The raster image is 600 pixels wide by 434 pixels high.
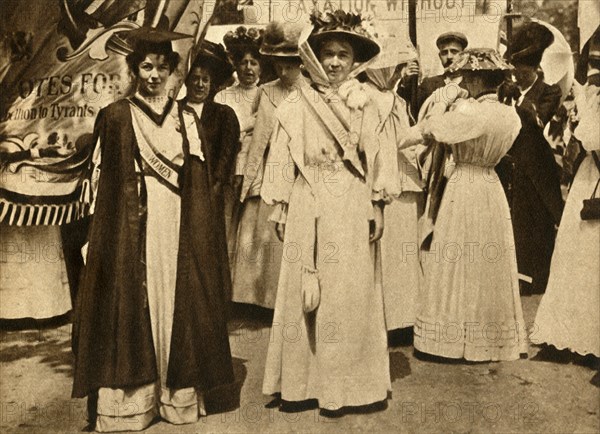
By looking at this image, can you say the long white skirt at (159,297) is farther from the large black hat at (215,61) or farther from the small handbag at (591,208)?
the small handbag at (591,208)

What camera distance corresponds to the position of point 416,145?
3.13m

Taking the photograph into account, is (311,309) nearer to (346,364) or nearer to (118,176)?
(346,364)

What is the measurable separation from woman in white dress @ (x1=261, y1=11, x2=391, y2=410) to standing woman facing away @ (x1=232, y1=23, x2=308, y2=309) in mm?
124

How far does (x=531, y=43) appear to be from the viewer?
3.11 meters

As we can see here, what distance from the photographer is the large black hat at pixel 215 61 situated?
3135mm

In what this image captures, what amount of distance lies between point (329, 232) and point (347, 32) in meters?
0.84

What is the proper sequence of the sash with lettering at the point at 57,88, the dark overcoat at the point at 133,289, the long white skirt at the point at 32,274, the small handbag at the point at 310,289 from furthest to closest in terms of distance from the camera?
the long white skirt at the point at 32,274
the sash with lettering at the point at 57,88
the dark overcoat at the point at 133,289
the small handbag at the point at 310,289

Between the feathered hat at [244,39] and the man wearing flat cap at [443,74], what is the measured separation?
66 cm

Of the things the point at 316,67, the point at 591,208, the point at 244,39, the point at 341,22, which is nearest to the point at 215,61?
the point at 244,39

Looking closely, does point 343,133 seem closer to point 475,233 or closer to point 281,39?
point 281,39

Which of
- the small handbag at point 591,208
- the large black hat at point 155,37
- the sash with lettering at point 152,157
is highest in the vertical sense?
the large black hat at point 155,37

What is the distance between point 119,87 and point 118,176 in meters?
0.43

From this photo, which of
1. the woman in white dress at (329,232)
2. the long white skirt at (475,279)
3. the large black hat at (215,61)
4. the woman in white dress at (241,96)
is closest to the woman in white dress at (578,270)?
the long white skirt at (475,279)

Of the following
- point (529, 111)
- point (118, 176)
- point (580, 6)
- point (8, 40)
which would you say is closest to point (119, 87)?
point (118, 176)
